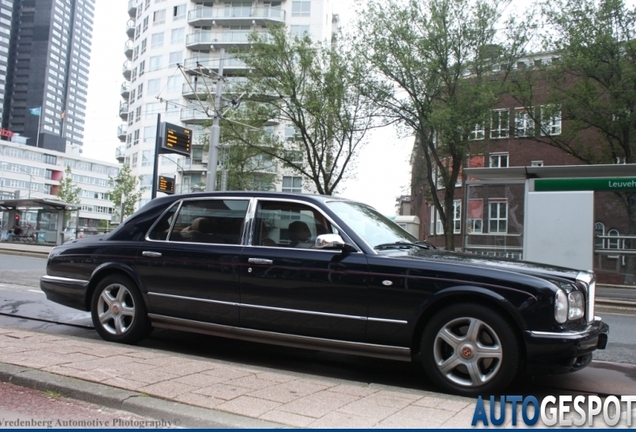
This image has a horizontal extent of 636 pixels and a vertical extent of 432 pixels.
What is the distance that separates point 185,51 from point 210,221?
202 feet

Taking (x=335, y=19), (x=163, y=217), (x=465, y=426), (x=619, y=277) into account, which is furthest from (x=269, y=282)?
(x=335, y=19)

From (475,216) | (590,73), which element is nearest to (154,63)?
(590,73)

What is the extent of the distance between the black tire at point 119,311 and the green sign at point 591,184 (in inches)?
475

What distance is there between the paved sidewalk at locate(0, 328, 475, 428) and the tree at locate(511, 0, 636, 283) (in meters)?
21.6

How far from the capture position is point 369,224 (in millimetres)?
5398

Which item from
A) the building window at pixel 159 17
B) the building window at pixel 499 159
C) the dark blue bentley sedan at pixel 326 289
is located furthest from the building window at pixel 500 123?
the building window at pixel 159 17

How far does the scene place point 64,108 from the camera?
7382 inches

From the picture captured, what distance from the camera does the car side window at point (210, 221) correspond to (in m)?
5.54

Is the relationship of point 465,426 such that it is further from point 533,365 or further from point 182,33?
point 182,33

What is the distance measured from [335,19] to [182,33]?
20.6 m

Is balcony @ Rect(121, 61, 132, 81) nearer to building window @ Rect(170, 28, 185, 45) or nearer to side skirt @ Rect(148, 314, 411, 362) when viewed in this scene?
building window @ Rect(170, 28, 185, 45)

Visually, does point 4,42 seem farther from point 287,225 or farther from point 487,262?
point 487,262

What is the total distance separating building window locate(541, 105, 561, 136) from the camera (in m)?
23.5

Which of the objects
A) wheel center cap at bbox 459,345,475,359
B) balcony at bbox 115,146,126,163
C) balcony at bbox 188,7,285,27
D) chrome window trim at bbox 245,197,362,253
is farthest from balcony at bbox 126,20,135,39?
wheel center cap at bbox 459,345,475,359
